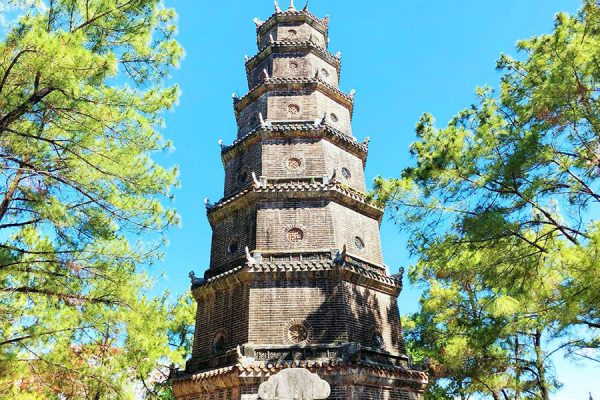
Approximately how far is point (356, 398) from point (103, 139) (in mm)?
7975

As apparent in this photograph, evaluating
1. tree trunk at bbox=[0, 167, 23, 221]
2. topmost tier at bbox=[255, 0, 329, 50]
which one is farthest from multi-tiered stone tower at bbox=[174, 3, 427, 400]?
tree trunk at bbox=[0, 167, 23, 221]

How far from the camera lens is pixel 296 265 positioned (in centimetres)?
1277

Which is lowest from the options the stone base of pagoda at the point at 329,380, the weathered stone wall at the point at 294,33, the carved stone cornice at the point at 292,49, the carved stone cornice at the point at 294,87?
the stone base of pagoda at the point at 329,380

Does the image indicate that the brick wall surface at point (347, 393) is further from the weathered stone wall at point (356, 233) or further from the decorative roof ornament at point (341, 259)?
the weathered stone wall at point (356, 233)

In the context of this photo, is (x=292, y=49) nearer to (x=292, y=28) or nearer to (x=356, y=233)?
(x=292, y=28)

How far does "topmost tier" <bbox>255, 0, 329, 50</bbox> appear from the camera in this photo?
19.7 meters

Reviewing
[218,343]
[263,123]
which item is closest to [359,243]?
[218,343]

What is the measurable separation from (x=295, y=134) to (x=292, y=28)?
664cm

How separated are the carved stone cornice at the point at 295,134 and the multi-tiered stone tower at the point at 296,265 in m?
0.04

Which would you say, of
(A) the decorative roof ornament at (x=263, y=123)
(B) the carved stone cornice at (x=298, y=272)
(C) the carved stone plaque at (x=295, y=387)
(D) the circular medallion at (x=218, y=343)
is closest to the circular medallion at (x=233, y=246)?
(B) the carved stone cornice at (x=298, y=272)

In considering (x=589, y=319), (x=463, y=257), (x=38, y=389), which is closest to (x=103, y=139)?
(x=38, y=389)

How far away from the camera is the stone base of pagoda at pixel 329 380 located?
1094 cm

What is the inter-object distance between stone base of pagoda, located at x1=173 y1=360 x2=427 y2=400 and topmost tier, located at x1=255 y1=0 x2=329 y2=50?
44.4 feet

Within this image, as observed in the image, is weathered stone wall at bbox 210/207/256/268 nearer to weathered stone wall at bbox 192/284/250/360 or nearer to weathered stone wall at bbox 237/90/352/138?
weathered stone wall at bbox 192/284/250/360
